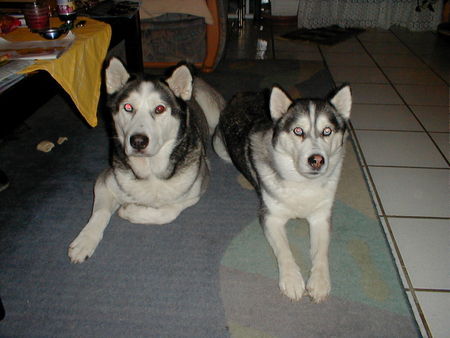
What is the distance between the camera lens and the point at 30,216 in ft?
8.36

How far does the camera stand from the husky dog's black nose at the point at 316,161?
1970 mm

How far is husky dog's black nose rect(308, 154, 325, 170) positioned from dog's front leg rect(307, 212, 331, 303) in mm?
438

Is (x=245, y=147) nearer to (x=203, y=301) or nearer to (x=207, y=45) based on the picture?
(x=203, y=301)

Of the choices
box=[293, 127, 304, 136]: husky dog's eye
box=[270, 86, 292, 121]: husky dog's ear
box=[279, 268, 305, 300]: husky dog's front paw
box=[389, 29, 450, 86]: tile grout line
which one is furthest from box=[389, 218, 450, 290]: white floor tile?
box=[389, 29, 450, 86]: tile grout line

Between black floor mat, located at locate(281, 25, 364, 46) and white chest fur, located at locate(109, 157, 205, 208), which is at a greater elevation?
black floor mat, located at locate(281, 25, 364, 46)

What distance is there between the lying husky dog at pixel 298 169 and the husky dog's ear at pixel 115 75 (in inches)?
35.4

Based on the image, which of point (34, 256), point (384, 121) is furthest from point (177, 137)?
point (384, 121)

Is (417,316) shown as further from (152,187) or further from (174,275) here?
(152,187)

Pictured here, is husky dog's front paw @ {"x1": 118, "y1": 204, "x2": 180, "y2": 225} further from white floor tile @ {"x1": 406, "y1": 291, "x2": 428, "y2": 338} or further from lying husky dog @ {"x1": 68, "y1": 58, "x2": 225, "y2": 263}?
white floor tile @ {"x1": 406, "y1": 291, "x2": 428, "y2": 338}

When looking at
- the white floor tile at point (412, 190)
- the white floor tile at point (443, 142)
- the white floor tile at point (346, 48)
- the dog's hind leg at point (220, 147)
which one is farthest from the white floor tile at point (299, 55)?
the white floor tile at point (412, 190)

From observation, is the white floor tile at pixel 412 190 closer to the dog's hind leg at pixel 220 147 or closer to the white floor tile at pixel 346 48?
the dog's hind leg at pixel 220 147

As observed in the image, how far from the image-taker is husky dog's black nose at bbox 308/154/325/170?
1970mm

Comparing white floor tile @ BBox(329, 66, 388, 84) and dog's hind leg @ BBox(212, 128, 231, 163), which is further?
white floor tile @ BBox(329, 66, 388, 84)

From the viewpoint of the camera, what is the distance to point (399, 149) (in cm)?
339
